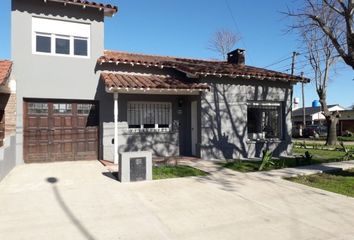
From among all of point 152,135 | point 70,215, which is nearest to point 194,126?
point 152,135

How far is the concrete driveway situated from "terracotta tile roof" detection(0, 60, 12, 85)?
3.15 meters

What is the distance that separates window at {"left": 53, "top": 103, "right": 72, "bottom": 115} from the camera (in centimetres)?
1323

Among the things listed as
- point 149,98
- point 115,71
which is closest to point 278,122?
point 149,98

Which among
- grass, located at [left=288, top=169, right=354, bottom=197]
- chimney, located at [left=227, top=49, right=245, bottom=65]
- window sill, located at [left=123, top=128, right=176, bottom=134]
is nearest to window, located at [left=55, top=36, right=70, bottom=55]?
window sill, located at [left=123, top=128, right=176, bottom=134]

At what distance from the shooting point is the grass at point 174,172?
1033cm

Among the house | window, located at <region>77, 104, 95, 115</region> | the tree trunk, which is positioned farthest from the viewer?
the tree trunk

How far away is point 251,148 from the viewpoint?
15.2m

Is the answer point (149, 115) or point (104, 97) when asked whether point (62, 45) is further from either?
point (149, 115)

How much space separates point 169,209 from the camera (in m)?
6.98

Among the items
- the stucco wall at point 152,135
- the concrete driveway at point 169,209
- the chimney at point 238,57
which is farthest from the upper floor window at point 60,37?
the chimney at point 238,57

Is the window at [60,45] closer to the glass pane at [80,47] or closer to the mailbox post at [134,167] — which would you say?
the glass pane at [80,47]

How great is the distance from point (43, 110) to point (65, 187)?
17.0 ft

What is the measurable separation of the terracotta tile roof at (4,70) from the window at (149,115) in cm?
454

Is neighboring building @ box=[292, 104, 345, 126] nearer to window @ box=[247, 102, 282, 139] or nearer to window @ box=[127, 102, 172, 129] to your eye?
window @ box=[247, 102, 282, 139]
